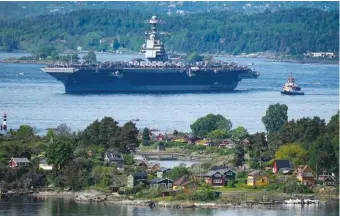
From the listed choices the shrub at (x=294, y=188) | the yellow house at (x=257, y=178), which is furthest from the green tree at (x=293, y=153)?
the shrub at (x=294, y=188)

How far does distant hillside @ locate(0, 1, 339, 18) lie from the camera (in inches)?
6654

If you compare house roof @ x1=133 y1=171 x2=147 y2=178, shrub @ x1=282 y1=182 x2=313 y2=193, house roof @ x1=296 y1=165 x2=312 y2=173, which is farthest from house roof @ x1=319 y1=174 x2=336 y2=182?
house roof @ x1=133 y1=171 x2=147 y2=178

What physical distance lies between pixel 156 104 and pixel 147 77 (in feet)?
39.9

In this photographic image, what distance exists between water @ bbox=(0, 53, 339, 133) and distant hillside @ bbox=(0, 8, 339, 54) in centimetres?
4528

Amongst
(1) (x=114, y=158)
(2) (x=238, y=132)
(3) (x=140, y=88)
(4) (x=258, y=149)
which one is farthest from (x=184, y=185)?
(3) (x=140, y=88)

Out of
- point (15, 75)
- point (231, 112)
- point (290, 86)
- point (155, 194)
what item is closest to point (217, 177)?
point (155, 194)

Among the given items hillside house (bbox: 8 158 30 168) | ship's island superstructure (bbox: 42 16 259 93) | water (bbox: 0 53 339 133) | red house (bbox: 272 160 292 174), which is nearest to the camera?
hillside house (bbox: 8 158 30 168)

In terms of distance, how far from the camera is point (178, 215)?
32.7 metres

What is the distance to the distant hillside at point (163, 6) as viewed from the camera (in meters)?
169

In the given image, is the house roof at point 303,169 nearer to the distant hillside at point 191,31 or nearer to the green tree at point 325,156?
the green tree at point 325,156

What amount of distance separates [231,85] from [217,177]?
1751 inches

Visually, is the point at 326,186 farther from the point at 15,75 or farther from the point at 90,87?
the point at 15,75

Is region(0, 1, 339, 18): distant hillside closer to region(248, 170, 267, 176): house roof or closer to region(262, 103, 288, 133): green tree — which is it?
region(262, 103, 288, 133): green tree

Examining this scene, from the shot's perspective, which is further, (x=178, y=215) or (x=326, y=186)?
(x=326, y=186)
